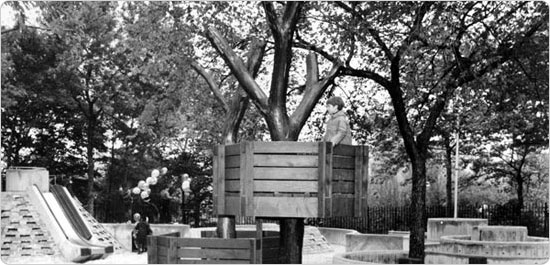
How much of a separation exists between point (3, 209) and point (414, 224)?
1448cm

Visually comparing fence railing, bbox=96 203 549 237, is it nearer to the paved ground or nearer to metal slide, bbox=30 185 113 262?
Result: the paved ground

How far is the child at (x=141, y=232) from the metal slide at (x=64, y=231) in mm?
1290

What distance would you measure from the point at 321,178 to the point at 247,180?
42.3 inches

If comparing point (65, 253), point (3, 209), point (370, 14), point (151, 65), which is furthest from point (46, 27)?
point (370, 14)

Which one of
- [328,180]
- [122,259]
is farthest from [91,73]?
[328,180]

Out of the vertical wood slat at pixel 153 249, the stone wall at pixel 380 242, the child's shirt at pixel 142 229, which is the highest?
the vertical wood slat at pixel 153 249

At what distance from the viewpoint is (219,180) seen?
12117 mm

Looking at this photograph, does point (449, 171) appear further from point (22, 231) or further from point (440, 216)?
point (22, 231)

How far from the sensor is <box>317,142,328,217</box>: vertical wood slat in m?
11.2

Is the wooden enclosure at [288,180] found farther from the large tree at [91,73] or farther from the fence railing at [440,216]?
the large tree at [91,73]

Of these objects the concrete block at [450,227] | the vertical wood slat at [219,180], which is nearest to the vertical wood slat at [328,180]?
the vertical wood slat at [219,180]

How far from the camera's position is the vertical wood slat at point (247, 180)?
1141 cm

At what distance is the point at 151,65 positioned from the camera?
18.2 metres

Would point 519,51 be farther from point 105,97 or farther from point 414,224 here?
point 105,97
